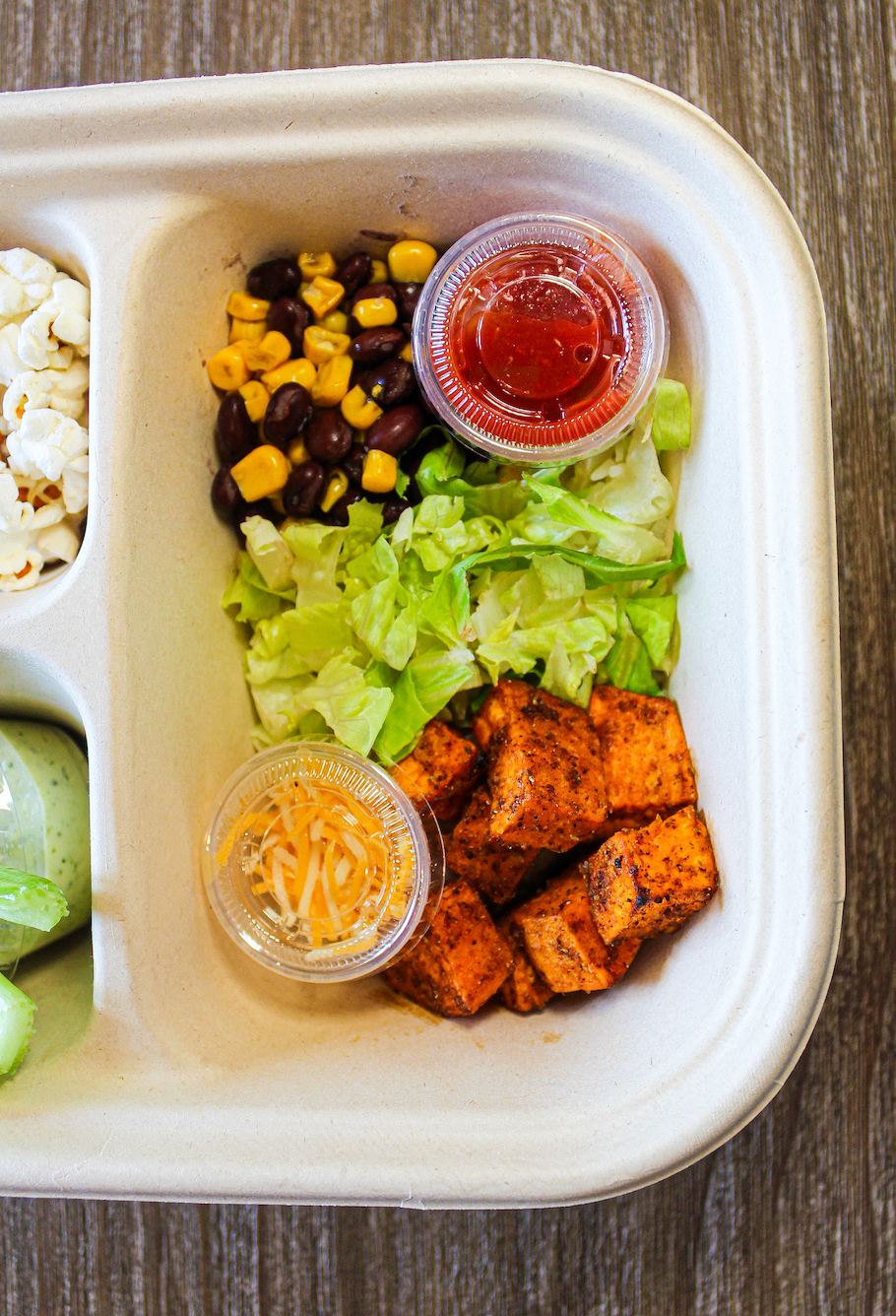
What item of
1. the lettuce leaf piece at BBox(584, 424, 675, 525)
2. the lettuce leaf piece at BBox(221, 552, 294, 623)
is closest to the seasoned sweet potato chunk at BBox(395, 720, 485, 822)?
the lettuce leaf piece at BBox(221, 552, 294, 623)

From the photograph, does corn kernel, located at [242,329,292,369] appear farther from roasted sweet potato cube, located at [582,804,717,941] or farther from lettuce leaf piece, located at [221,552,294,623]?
roasted sweet potato cube, located at [582,804,717,941]

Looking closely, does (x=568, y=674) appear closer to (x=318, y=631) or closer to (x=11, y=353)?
(x=318, y=631)

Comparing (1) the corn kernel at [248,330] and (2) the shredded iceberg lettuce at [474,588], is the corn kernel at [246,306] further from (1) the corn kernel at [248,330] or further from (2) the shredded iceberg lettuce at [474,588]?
(2) the shredded iceberg lettuce at [474,588]

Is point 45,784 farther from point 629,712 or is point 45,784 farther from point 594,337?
point 594,337

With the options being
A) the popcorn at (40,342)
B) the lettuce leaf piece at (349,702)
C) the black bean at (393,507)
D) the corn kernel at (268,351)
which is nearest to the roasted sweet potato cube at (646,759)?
the lettuce leaf piece at (349,702)

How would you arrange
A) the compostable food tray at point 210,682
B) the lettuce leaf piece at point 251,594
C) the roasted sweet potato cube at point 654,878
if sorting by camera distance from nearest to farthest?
the compostable food tray at point 210,682 < the roasted sweet potato cube at point 654,878 < the lettuce leaf piece at point 251,594

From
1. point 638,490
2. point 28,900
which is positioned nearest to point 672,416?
point 638,490

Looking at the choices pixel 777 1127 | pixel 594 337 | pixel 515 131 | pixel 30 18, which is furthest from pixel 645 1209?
pixel 30 18

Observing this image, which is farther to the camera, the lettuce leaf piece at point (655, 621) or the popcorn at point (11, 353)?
the lettuce leaf piece at point (655, 621)
